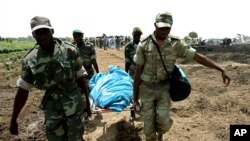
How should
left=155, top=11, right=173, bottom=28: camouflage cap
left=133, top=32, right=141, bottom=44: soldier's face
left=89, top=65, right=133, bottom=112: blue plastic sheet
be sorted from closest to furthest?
left=155, top=11, right=173, bottom=28: camouflage cap, left=89, top=65, right=133, bottom=112: blue plastic sheet, left=133, top=32, right=141, bottom=44: soldier's face

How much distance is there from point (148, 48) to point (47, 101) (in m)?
1.40

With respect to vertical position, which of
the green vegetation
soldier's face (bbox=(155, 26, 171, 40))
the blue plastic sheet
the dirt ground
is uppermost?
soldier's face (bbox=(155, 26, 171, 40))

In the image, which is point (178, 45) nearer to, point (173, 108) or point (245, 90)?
point (173, 108)

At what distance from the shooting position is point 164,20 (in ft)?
14.9

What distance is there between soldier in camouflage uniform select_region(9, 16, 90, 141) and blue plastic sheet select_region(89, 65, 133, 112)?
201 cm

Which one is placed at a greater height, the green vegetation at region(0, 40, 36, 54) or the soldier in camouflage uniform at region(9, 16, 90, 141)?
the soldier in camouflage uniform at region(9, 16, 90, 141)

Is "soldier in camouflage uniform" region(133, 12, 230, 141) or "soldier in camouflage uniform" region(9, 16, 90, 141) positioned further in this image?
"soldier in camouflage uniform" region(133, 12, 230, 141)

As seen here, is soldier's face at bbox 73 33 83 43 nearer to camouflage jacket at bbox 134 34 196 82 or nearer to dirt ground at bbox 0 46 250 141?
dirt ground at bbox 0 46 250 141

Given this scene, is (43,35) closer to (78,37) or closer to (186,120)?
(78,37)

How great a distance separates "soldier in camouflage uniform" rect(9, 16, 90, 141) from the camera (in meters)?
3.85

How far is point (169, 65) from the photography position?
4.77m

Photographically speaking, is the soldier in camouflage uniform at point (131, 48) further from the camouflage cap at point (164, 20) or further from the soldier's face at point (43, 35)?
the soldier's face at point (43, 35)

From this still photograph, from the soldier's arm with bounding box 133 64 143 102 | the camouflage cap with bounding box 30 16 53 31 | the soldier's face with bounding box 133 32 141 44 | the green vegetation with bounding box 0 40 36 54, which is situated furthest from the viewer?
the green vegetation with bounding box 0 40 36 54

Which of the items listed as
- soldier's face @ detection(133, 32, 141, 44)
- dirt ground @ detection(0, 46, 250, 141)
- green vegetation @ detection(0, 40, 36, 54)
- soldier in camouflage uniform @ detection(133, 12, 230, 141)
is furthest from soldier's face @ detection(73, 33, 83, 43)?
green vegetation @ detection(0, 40, 36, 54)
